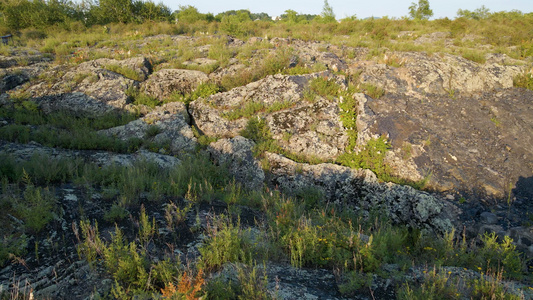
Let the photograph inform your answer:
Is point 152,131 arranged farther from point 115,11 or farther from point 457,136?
point 115,11

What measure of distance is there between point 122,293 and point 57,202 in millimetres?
2668

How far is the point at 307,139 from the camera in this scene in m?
7.74

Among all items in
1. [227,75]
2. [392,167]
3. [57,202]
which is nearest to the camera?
[57,202]

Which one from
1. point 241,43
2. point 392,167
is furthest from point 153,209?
point 241,43

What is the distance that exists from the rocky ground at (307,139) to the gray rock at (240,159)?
0.03 metres

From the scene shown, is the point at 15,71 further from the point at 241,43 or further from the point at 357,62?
the point at 357,62

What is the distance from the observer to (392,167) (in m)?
6.73

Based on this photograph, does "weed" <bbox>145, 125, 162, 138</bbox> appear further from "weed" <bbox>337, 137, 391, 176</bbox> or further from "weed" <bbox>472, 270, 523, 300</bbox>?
"weed" <bbox>472, 270, 523, 300</bbox>

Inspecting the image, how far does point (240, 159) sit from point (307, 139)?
1.92 metres

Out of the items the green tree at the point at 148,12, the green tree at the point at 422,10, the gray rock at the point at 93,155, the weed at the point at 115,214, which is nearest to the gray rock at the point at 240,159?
the gray rock at the point at 93,155

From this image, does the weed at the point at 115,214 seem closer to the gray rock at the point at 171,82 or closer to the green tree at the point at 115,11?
the gray rock at the point at 171,82

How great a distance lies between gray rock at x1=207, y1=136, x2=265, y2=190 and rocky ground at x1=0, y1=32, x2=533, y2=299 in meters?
0.03

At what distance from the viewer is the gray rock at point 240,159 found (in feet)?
23.0

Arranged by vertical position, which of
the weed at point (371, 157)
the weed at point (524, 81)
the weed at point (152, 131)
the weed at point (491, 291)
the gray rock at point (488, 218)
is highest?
the weed at point (524, 81)
